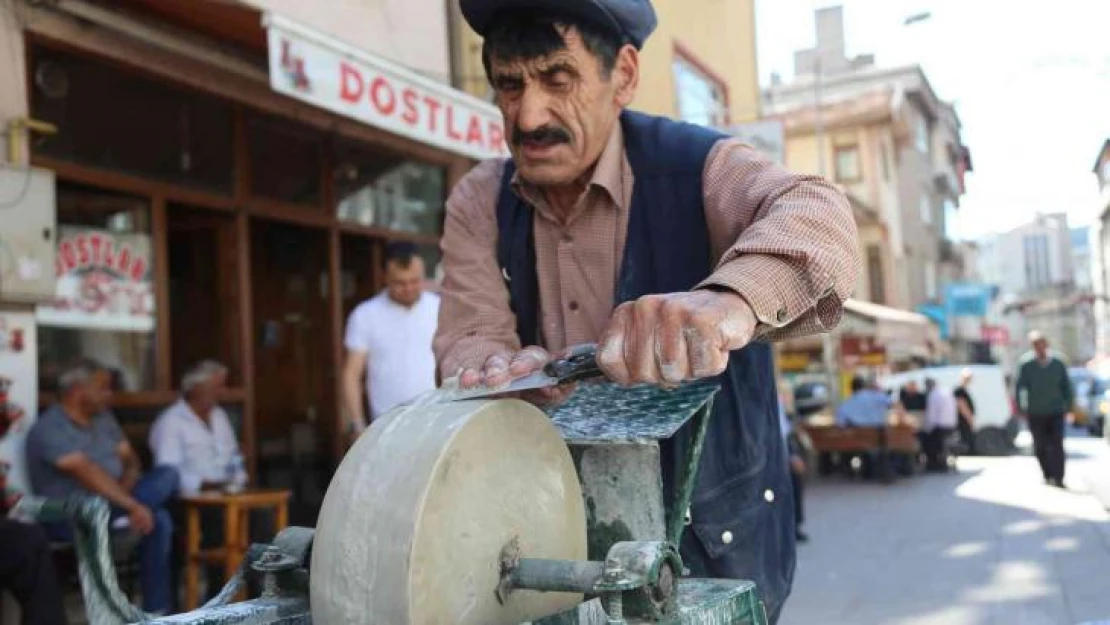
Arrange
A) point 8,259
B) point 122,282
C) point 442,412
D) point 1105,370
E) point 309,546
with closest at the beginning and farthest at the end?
point 442,412, point 309,546, point 8,259, point 122,282, point 1105,370

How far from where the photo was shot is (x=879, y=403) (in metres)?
15.0

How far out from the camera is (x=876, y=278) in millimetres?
30844

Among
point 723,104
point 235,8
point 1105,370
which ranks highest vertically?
point 723,104

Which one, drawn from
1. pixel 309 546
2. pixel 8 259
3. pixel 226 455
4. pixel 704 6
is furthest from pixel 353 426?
pixel 704 6

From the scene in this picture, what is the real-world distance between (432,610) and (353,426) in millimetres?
4995

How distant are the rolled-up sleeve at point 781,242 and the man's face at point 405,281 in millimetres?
4070

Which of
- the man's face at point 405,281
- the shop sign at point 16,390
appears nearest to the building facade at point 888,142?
Answer: the man's face at point 405,281

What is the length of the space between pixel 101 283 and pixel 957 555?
243 inches

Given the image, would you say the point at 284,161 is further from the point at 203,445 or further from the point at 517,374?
the point at 517,374

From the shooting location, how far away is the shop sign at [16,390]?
5.04m

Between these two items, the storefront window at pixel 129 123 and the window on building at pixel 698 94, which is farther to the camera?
the window on building at pixel 698 94

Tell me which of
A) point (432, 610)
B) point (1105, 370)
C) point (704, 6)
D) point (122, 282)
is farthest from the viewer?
point (1105, 370)

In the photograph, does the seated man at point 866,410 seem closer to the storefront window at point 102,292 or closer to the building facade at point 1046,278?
the storefront window at point 102,292

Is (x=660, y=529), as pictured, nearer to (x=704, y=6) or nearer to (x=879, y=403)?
(x=704, y=6)
